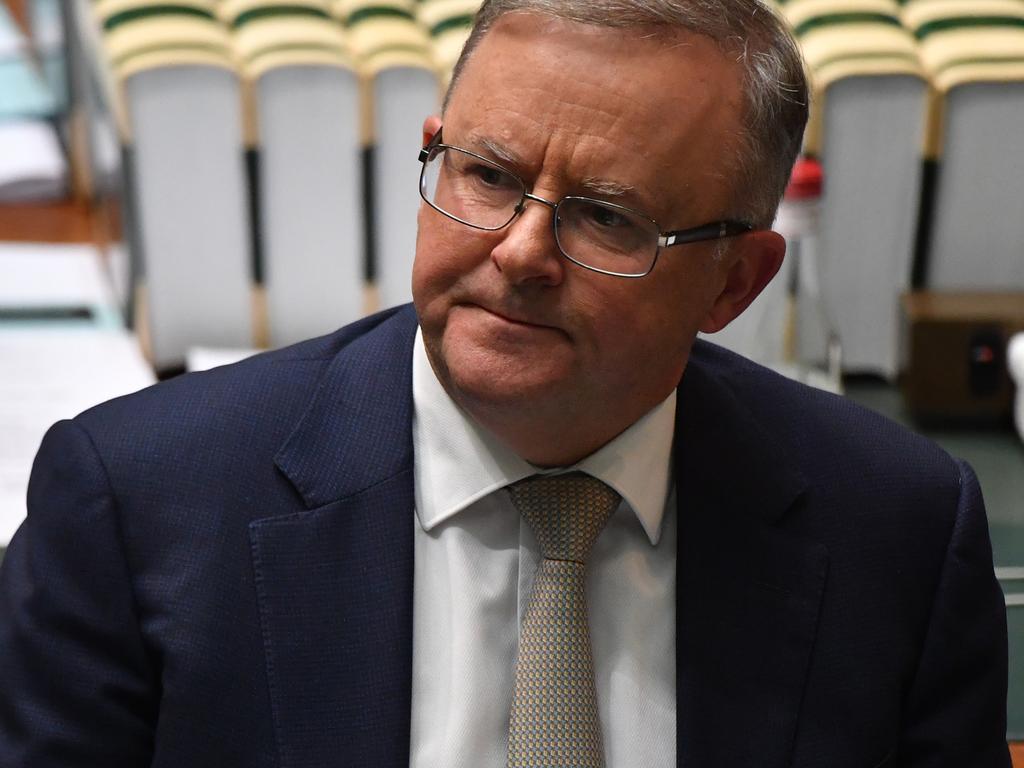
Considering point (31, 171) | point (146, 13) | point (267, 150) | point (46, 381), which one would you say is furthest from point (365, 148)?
point (31, 171)

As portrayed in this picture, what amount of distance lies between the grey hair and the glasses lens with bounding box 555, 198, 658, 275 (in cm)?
9

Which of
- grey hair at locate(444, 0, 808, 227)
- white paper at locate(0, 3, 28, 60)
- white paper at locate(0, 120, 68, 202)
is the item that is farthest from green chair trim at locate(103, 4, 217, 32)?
white paper at locate(0, 3, 28, 60)

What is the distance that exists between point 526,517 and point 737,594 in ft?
0.56

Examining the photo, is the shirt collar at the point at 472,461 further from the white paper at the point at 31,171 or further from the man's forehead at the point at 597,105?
the white paper at the point at 31,171

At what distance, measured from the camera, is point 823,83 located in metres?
1.62

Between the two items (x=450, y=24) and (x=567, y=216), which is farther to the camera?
(x=450, y=24)

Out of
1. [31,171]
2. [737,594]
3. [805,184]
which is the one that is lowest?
[737,594]

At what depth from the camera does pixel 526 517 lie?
1103mm

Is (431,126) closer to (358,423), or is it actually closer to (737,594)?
(358,423)

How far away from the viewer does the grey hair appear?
3.30 feet

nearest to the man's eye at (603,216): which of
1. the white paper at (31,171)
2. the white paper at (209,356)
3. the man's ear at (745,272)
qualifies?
the man's ear at (745,272)

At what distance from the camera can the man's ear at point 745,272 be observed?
110 centimetres

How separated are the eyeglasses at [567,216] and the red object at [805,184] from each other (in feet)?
1.69

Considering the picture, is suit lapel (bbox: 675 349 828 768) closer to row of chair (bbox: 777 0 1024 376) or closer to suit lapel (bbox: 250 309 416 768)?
suit lapel (bbox: 250 309 416 768)
